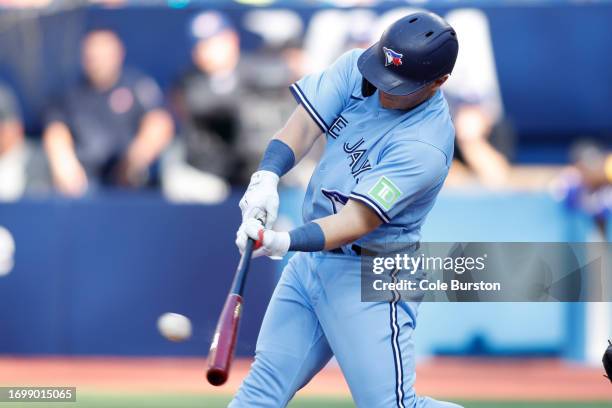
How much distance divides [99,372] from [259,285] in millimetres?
1412

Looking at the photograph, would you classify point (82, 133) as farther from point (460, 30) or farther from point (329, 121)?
point (329, 121)

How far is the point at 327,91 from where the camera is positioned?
A: 5129 millimetres

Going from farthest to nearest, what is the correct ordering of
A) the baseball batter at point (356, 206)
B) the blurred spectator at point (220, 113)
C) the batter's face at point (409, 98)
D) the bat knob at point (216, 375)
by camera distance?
the blurred spectator at point (220, 113) < the batter's face at point (409, 98) < the baseball batter at point (356, 206) < the bat knob at point (216, 375)

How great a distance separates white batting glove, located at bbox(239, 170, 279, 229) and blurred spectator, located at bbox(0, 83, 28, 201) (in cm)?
536

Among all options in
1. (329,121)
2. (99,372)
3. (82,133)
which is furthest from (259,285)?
(329,121)

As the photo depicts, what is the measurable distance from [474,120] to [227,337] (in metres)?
6.00

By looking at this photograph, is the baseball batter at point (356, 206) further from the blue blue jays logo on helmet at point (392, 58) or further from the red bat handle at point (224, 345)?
the red bat handle at point (224, 345)

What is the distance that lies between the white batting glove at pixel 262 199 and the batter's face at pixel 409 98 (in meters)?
0.57

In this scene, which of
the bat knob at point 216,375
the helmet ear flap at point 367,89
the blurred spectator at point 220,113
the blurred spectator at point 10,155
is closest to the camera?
the bat knob at point 216,375

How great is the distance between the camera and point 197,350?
941 centimetres

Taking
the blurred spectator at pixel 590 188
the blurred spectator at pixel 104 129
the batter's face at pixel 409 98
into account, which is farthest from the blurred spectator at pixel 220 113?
the batter's face at pixel 409 98

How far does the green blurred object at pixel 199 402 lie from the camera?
24.9ft

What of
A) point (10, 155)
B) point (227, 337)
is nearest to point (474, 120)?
point (10, 155)

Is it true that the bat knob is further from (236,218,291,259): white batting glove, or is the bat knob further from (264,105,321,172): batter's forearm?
(264,105,321,172): batter's forearm
